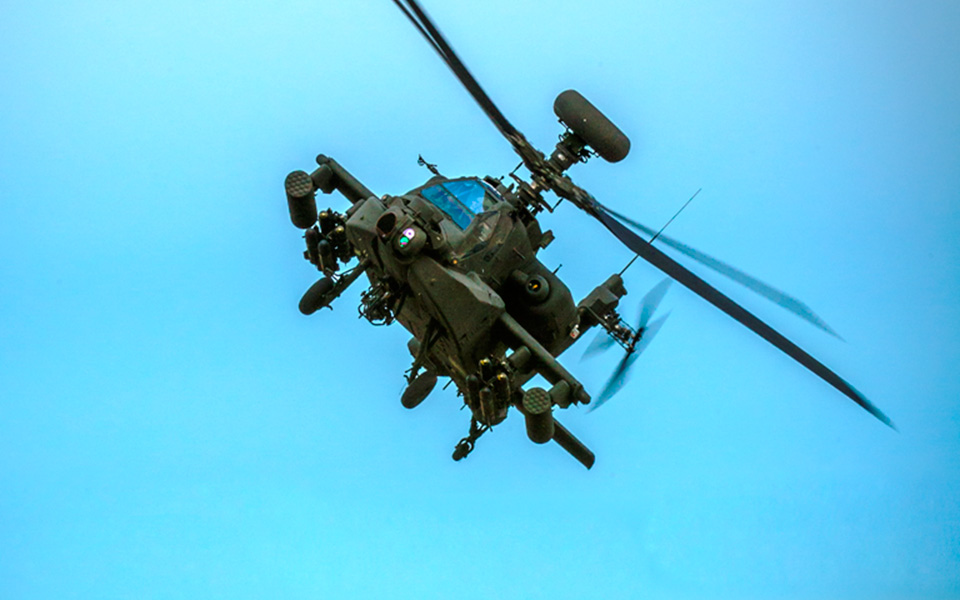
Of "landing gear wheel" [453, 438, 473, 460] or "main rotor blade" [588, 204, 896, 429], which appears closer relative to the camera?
"main rotor blade" [588, 204, 896, 429]

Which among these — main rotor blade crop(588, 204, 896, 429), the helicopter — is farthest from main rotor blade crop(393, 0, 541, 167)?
main rotor blade crop(588, 204, 896, 429)

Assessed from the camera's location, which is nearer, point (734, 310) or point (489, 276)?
point (734, 310)

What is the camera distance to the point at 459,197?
57.4 ft

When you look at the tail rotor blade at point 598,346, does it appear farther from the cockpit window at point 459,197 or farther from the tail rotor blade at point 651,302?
the cockpit window at point 459,197

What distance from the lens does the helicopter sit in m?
15.8

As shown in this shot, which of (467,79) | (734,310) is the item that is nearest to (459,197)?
(467,79)

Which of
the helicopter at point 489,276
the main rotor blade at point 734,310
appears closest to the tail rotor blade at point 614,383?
the helicopter at point 489,276

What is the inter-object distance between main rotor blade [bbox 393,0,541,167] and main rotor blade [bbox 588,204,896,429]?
2.58 metres

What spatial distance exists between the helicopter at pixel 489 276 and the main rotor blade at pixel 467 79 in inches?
0.8

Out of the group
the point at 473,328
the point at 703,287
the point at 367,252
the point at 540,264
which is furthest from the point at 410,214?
the point at 703,287

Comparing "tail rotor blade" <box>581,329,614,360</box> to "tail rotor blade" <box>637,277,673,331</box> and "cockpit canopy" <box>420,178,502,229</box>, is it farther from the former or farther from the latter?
"cockpit canopy" <box>420,178,502,229</box>

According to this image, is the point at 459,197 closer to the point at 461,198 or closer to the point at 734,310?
the point at 461,198

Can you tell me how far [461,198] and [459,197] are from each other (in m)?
0.03

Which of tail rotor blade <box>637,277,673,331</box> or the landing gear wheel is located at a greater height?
tail rotor blade <box>637,277,673,331</box>
